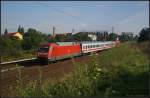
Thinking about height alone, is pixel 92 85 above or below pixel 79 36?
below

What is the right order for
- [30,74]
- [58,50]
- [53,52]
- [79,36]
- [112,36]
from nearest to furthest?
1. [30,74]
2. [53,52]
3. [58,50]
4. [79,36]
5. [112,36]

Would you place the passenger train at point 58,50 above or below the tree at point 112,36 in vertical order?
Answer: below

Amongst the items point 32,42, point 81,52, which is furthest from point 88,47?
point 32,42

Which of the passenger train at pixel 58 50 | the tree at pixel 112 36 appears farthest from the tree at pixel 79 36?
the passenger train at pixel 58 50

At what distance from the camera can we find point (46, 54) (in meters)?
28.1

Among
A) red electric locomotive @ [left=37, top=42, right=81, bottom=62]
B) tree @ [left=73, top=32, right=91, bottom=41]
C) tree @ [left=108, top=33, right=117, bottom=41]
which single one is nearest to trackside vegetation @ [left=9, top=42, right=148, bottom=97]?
red electric locomotive @ [left=37, top=42, right=81, bottom=62]

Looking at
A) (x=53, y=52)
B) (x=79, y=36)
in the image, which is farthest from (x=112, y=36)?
(x=53, y=52)

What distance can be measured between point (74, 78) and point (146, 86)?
2.17 m

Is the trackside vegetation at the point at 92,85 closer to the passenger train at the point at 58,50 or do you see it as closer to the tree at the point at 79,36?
the passenger train at the point at 58,50

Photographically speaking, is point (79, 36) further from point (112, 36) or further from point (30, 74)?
point (30, 74)

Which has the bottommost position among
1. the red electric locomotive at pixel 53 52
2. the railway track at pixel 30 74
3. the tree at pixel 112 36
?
the railway track at pixel 30 74

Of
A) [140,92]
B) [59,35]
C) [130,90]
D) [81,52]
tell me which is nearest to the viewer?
[140,92]

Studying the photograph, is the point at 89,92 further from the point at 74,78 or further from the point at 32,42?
the point at 32,42

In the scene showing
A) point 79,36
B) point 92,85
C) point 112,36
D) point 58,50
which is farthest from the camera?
point 112,36
